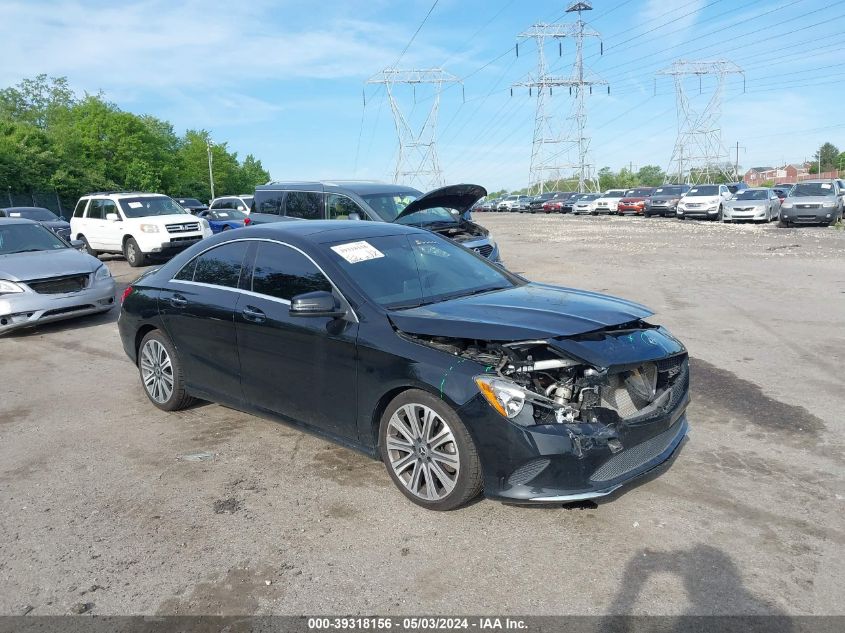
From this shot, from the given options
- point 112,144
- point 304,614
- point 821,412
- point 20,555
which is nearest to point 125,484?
point 20,555

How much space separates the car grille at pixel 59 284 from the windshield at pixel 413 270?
6.51 meters

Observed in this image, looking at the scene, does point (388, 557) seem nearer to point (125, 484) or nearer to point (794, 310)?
point (125, 484)

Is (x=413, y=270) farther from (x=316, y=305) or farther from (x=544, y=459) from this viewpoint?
(x=544, y=459)

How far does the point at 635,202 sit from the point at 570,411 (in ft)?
131

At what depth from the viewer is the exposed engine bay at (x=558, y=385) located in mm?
3557

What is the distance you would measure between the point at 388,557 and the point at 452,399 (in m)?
0.88

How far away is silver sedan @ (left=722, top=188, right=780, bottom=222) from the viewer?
2883 cm

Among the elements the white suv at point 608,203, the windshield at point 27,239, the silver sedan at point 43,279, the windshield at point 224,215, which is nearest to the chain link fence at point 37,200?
the windshield at point 224,215

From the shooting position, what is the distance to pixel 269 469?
459 cm

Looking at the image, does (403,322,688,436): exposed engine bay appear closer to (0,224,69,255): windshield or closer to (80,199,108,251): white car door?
(0,224,69,255): windshield

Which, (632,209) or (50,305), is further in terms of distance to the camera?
(632,209)

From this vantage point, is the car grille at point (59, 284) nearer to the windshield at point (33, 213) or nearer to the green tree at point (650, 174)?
the windshield at point (33, 213)

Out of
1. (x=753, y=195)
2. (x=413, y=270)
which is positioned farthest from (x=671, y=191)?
(x=413, y=270)

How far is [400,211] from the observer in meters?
11.3
